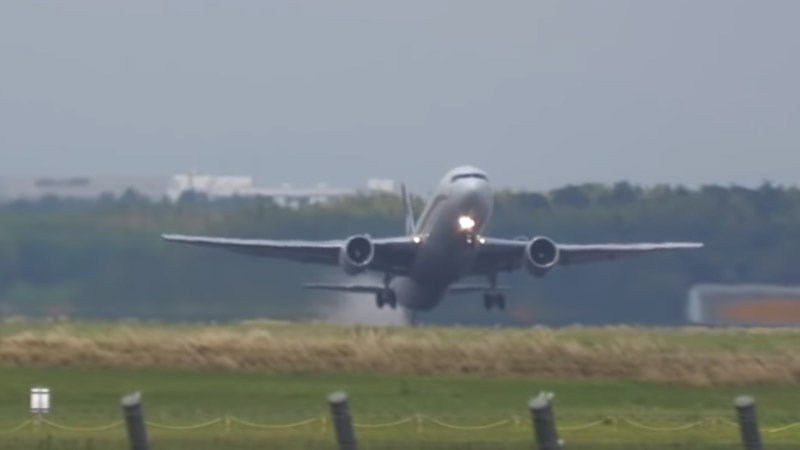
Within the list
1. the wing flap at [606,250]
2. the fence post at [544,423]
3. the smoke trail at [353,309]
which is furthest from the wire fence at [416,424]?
the wing flap at [606,250]

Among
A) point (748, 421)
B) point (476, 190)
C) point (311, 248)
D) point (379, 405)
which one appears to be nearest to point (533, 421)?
point (748, 421)

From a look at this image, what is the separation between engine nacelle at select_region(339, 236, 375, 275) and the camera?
47.9 metres

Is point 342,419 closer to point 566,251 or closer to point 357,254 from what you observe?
point 357,254

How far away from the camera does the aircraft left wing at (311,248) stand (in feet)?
158

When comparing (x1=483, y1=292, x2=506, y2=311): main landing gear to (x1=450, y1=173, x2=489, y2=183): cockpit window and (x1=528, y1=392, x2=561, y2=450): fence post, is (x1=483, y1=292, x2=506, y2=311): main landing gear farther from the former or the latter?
(x1=528, y1=392, x2=561, y2=450): fence post

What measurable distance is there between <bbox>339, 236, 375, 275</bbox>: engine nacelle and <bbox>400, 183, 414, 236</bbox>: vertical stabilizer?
2408mm

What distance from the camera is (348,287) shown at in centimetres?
4844

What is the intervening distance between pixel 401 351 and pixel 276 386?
425cm

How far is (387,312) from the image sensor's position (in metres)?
49.2

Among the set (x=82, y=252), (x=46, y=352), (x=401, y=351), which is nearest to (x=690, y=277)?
(x=82, y=252)

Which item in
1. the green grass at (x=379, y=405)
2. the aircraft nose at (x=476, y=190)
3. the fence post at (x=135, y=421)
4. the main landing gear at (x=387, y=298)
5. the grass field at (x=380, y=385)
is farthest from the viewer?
the main landing gear at (x=387, y=298)

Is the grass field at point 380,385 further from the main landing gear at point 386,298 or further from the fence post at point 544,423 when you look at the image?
the main landing gear at point 386,298

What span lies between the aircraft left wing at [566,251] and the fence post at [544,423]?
127 ft

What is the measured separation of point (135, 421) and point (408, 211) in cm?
4276
